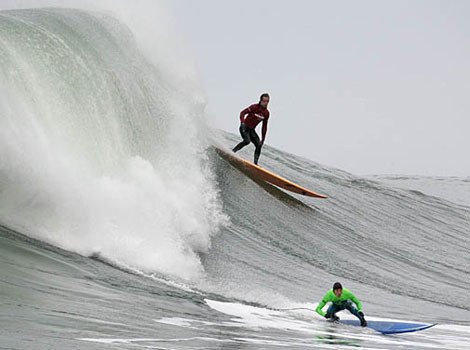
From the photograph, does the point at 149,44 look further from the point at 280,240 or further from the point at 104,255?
the point at 104,255

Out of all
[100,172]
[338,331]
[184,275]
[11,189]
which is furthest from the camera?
[100,172]

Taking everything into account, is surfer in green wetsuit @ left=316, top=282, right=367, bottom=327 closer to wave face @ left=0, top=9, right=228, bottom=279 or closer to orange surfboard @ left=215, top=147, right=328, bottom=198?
wave face @ left=0, top=9, right=228, bottom=279

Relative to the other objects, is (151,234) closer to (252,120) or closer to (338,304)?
(338,304)

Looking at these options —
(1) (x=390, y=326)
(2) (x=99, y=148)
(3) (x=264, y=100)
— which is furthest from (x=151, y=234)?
(3) (x=264, y=100)

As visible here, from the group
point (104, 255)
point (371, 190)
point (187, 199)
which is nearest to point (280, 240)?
point (187, 199)

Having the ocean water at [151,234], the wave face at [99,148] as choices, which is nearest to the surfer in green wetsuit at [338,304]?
the ocean water at [151,234]

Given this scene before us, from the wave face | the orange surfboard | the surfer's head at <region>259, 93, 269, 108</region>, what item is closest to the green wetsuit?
the wave face

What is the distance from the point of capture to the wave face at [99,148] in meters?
8.52

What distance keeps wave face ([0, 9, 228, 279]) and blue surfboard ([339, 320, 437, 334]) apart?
2.04 meters

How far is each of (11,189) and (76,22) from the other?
18.0 feet

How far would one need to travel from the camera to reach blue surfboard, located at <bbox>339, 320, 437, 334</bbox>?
7914 mm

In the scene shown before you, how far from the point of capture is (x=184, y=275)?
9164 mm

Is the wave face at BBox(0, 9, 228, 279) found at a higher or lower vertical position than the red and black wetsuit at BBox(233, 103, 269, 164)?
lower

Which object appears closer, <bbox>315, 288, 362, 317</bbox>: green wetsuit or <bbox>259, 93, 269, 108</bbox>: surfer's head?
<bbox>315, 288, 362, 317</bbox>: green wetsuit
